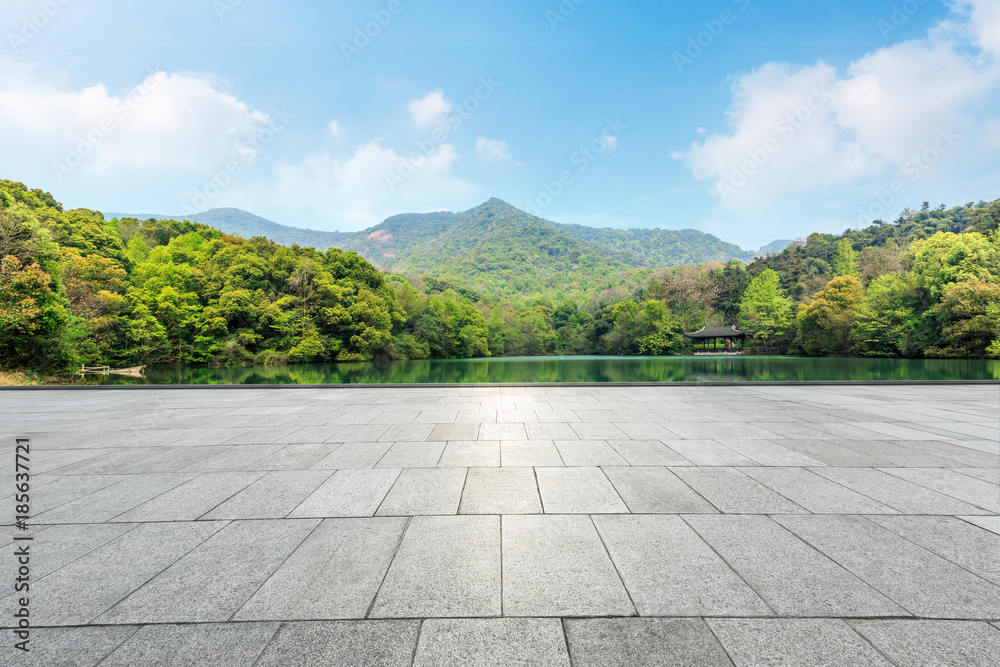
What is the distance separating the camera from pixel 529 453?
14.5 ft

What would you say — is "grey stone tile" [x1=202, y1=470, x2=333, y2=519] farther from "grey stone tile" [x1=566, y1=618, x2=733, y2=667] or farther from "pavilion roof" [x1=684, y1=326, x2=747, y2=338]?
"pavilion roof" [x1=684, y1=326, x2=747, y2=338]

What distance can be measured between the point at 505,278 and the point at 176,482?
94733 millimetres

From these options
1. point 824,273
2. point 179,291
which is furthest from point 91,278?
point 824,273

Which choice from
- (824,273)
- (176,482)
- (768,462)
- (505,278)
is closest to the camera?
(176,482)

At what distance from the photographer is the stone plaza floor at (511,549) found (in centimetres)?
164

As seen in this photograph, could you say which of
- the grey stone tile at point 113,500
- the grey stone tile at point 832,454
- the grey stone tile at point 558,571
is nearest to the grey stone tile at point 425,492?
the grey stone tile at point 558,571

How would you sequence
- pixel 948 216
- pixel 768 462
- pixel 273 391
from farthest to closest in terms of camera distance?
pixel 948 216 < pixel 273 391 < pixel 768 462

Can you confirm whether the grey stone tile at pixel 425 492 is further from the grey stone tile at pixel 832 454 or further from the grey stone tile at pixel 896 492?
the grey stone tile at pixel 832 454

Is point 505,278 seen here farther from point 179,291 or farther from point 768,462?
point 768,462

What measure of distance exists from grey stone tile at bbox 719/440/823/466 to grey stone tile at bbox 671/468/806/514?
59cm

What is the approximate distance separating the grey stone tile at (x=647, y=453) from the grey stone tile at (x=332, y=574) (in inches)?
96.7

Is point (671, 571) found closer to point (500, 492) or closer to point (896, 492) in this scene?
point (500, 492)

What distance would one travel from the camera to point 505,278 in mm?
97188

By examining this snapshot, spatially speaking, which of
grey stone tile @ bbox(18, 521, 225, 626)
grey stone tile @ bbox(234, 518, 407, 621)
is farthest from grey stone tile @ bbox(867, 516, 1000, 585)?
grey stone tile @ bbox(18, 521, 225, 626)
